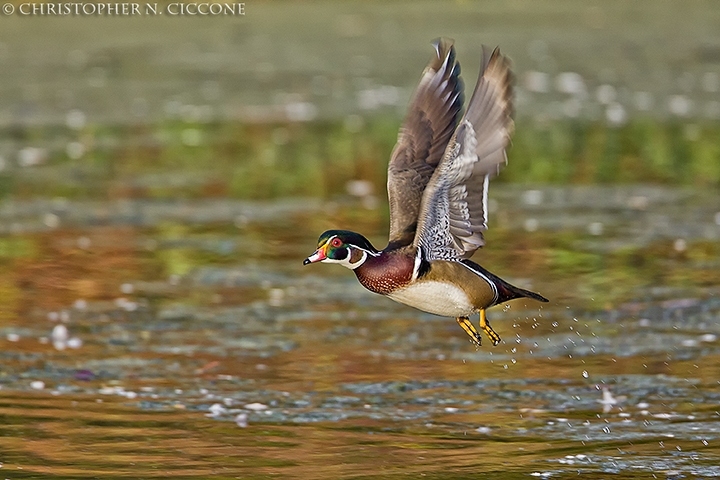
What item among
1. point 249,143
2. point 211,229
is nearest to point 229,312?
point 211,229

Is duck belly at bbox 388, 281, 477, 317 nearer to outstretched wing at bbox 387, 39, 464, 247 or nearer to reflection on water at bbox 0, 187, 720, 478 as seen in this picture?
outstretched wing at bbox 387, 39, 464, 247

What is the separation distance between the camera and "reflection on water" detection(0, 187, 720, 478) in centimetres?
631

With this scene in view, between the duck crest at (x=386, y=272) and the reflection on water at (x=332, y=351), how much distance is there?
0.70 m

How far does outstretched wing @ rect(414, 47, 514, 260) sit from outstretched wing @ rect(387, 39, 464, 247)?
0.73 feet

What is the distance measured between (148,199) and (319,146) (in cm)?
220

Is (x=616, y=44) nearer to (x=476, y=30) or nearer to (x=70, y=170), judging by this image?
(x=476, y=30)

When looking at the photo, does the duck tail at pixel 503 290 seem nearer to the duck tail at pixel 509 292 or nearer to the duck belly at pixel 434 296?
the duck tail at pixel 509 292

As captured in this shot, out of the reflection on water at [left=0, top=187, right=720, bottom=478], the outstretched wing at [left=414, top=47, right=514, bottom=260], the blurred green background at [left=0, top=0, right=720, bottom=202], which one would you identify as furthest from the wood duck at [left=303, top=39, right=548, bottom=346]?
the blurred green background at [left=0, top=0, right=720, bottom=202]

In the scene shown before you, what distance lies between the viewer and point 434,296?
6.14 m

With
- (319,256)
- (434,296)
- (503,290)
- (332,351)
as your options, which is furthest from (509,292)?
(332,351)

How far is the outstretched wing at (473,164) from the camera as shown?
6.00m

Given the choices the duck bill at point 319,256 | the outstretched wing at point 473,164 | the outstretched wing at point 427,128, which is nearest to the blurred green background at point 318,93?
the outstretched wing at point 427,128

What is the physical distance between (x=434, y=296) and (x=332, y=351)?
6.42 feet

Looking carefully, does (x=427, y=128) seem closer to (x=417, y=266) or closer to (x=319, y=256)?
(x=417, y=266)
